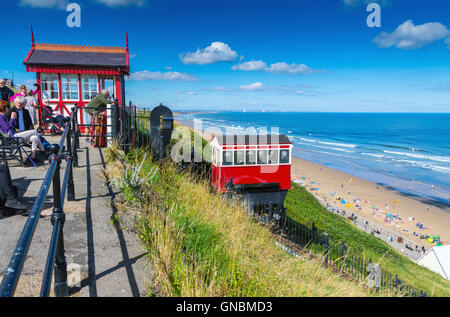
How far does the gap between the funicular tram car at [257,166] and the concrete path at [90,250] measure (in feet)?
33.7

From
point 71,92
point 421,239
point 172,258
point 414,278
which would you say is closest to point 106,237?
point 172,258

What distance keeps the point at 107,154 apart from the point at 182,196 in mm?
3555

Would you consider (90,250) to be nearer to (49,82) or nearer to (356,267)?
(356,267)

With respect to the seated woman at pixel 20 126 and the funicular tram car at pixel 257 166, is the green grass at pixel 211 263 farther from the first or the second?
the funicular tram car at pixel 257 166

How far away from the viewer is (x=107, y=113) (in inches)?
390

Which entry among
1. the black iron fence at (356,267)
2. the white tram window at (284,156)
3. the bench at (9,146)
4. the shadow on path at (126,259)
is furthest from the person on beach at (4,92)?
the white tram window at (284,156)

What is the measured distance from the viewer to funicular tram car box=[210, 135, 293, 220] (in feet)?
50.6

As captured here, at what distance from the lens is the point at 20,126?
7113mm

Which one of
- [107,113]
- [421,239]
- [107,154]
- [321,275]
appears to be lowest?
[421,239]

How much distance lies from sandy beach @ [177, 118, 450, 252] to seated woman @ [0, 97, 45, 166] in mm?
11965

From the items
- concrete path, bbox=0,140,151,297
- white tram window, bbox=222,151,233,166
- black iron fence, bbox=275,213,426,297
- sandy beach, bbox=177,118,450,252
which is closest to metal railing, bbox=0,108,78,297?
concrete path, bbox=0,140,151,297

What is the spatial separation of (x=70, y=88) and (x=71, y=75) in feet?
1.74

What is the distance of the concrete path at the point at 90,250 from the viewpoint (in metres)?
2.86
